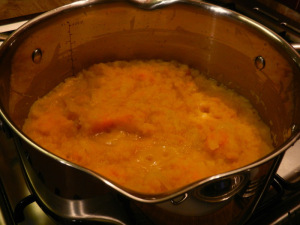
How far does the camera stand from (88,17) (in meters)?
0.98

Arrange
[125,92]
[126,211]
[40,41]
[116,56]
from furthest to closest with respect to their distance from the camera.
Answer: [116,56]
[125,92]
[40,41]
[126,211]

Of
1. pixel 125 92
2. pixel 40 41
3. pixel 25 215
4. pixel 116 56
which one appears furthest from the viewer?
pixel 116 56

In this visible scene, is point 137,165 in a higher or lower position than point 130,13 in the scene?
lower

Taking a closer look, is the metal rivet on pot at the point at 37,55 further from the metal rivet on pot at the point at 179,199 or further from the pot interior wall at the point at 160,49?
the metal rivet on pot at the point at 179,199

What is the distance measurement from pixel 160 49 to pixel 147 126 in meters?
0.33

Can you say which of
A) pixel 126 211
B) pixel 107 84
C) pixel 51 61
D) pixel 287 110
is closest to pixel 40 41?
pixel 51 61

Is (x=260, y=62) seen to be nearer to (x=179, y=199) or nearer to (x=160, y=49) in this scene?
(x=160, y=49)

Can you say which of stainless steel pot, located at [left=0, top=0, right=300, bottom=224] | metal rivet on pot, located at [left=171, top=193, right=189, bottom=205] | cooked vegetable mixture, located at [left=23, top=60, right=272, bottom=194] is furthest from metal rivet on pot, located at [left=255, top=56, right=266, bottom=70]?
metal rivet on pot, located at [left=171, top=193, right=189, bottom=205]

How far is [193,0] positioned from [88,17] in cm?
30

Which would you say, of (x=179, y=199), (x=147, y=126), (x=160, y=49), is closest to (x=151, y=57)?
(x=160, y=49)

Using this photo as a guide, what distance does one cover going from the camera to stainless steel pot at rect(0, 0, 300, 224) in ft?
1.86

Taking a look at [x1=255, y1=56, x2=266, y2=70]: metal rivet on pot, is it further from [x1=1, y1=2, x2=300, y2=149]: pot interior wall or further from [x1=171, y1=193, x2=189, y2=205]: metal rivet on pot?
[x1=171, y1=193, x2=189, y2=205]: metal rivet on pot

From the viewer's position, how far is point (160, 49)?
3.69 ft

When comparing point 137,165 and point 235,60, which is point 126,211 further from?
point 235,60
